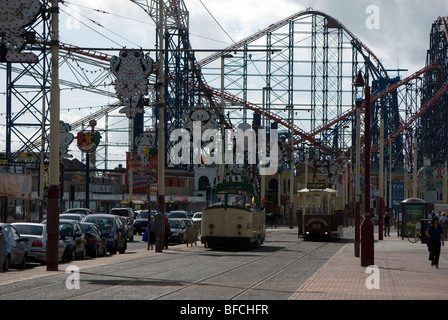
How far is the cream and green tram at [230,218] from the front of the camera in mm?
38375

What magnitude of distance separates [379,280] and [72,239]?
12.6m

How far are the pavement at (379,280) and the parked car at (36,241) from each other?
8.93 m

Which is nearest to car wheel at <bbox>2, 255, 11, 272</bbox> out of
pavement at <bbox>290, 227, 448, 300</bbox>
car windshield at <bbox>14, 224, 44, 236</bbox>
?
car windshield at <bbox>14, 224, 44, 236</bbox>

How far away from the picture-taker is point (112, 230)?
3878cm

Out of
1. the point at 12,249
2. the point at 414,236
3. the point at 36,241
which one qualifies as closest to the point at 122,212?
the point at 414,236

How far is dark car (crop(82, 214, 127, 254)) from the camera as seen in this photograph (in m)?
38.1

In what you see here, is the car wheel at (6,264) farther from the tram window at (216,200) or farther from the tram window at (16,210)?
the tram window at (16,210)

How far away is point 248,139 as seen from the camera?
225 feet

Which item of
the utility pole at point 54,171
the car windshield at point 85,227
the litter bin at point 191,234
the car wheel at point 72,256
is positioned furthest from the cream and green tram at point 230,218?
the utility pole at point 54,171

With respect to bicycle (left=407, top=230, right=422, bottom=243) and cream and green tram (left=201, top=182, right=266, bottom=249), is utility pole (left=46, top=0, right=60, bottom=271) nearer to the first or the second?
cream and green tram (left=201, top=182, right=266, bottom=249)

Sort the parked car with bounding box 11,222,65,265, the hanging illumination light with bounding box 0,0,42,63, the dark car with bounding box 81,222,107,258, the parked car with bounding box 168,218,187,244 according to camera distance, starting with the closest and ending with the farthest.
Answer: the hanging illumination light with bounding box 0,0,42,63, the parked car with bounding box 11,222,65,265, the dark car with bounding box 81,222,107,258, the parked car with bounding box 168,218,187,244

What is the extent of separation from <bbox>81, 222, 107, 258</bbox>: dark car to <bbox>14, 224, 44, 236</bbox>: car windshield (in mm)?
4126
